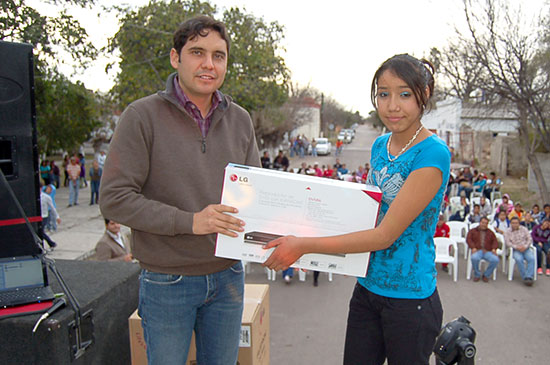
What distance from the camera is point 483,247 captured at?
7316mm

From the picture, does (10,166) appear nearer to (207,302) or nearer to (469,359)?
(207,302)

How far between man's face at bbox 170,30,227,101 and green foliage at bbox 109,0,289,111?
7.71 metres

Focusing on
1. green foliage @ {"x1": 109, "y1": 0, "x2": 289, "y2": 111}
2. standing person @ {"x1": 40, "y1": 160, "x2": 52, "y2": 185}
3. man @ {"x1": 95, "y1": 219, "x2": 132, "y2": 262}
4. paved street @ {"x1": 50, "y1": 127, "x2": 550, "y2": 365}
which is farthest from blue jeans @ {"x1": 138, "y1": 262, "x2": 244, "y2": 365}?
standing person @ {"x1": 40, "y1": 160, "x2": 52, "y2": 185}

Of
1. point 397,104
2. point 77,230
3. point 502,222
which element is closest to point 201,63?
point 397,104

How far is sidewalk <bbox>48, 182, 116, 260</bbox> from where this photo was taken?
795cm

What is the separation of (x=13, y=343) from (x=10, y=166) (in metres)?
0.87

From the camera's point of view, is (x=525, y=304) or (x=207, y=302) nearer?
(x=207, y=302)

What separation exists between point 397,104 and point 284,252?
708 mm

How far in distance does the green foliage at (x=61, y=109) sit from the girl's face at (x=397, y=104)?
570 cm

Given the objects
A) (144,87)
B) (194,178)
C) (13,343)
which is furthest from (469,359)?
(144,87)

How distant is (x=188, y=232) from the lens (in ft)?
5.15

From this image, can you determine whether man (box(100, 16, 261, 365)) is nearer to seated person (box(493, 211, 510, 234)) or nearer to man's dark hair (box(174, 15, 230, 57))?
man's dark hair (box(174, 15, 230, 57))

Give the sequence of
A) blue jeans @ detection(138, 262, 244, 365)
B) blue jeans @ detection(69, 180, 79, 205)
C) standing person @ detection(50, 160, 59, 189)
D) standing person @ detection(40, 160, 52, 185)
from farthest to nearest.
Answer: standing person @ detection(50, 160, 59, 189) → standing person @ detection(40, 160, 52, 185) → blue jeans @ detection(69, 180, 79, 205) → blue jeans @ detection(138, 262, 244, 365)

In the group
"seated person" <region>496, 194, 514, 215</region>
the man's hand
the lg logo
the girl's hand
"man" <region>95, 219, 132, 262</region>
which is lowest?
"seated person" <region>496, 194, 514, 215</region>
